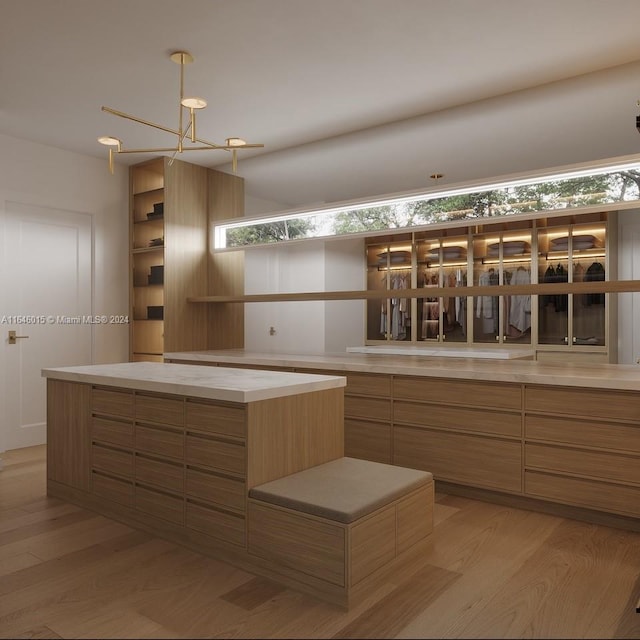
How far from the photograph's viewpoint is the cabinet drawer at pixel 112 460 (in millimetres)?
3164

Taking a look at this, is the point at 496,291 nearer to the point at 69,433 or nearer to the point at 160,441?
the point at 160,441

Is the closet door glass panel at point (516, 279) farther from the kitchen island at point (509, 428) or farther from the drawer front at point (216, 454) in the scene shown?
the drawer front at point (216, 454)

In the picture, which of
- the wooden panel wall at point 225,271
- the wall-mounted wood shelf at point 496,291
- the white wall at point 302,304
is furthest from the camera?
the white wall at point 302,304

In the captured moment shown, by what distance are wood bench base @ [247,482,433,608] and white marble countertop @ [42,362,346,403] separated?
497 millimetres

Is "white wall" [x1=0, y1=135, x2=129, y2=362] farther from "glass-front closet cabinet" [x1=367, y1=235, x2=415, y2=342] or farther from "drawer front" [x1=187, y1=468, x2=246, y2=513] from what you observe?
"glass-front closet cabinet" [x1=367, y1=235, x2=415, y2=342]

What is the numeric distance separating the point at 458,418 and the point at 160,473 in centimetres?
→ 181

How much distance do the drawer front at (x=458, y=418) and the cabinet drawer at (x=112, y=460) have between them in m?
1.71

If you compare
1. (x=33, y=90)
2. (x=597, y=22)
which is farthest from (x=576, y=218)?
(x=33, y=90)

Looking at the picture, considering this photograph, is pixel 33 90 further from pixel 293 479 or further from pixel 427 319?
pixel 427 319

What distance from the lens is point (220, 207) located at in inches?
240

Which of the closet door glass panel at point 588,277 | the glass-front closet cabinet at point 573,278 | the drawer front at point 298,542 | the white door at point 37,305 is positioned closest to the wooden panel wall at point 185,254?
the white door at point 37,305

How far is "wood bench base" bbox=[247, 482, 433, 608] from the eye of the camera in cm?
225

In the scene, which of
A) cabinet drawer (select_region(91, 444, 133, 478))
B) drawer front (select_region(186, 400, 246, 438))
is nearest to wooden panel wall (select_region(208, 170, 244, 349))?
cabinet drawer (select_region(91, 444, 133, 478))

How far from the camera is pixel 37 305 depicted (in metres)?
5.35
